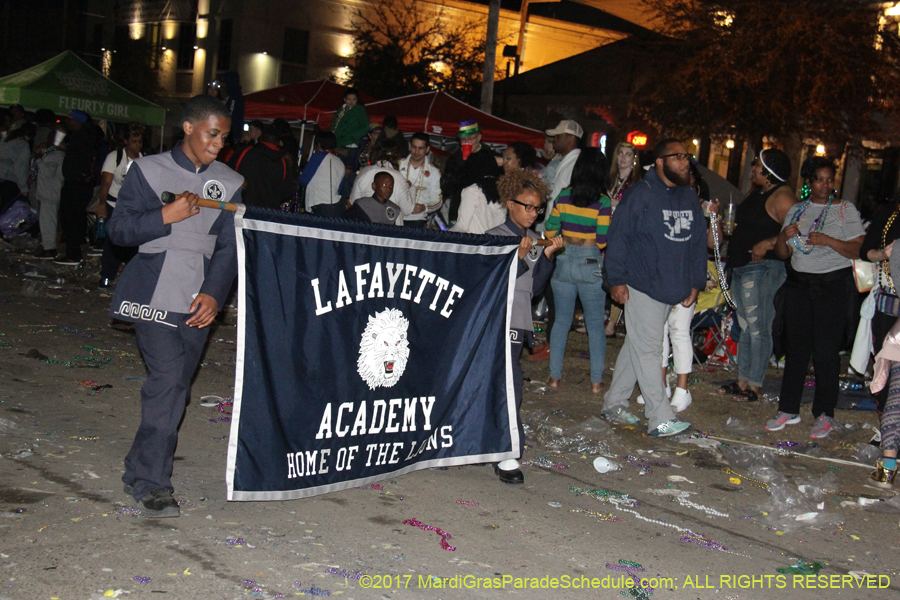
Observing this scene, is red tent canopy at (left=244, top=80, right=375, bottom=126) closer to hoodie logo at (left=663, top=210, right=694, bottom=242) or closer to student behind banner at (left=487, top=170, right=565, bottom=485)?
hoodie logo at (left=663, top=210, right=694, bottom=242)

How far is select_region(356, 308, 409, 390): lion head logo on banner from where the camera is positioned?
14.4ft

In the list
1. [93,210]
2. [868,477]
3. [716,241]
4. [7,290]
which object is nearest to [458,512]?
[868,477]

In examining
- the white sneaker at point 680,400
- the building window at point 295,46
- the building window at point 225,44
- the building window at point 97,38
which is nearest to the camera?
the white sneaker at point 680,400

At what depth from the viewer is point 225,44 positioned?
38312 millimetres

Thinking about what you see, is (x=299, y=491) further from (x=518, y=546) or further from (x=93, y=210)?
(x=93, y=210)

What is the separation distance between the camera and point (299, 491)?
4156 millimetres

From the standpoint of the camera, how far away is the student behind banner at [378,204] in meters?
8.58

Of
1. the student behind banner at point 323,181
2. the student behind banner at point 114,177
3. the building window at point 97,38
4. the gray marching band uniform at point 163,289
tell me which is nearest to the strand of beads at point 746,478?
the gray marching band uniform at point 163,289

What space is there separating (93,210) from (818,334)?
953 centimetres

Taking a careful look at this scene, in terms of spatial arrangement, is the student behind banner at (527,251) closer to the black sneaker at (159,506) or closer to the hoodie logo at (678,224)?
the hoodie logo at (678,224)

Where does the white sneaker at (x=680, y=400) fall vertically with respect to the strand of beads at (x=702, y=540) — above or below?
above

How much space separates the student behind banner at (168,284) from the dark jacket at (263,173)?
17.5ft

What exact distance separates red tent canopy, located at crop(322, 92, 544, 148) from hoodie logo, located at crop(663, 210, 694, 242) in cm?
873

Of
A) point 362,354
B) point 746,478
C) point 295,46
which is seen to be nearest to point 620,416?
point 746,478
